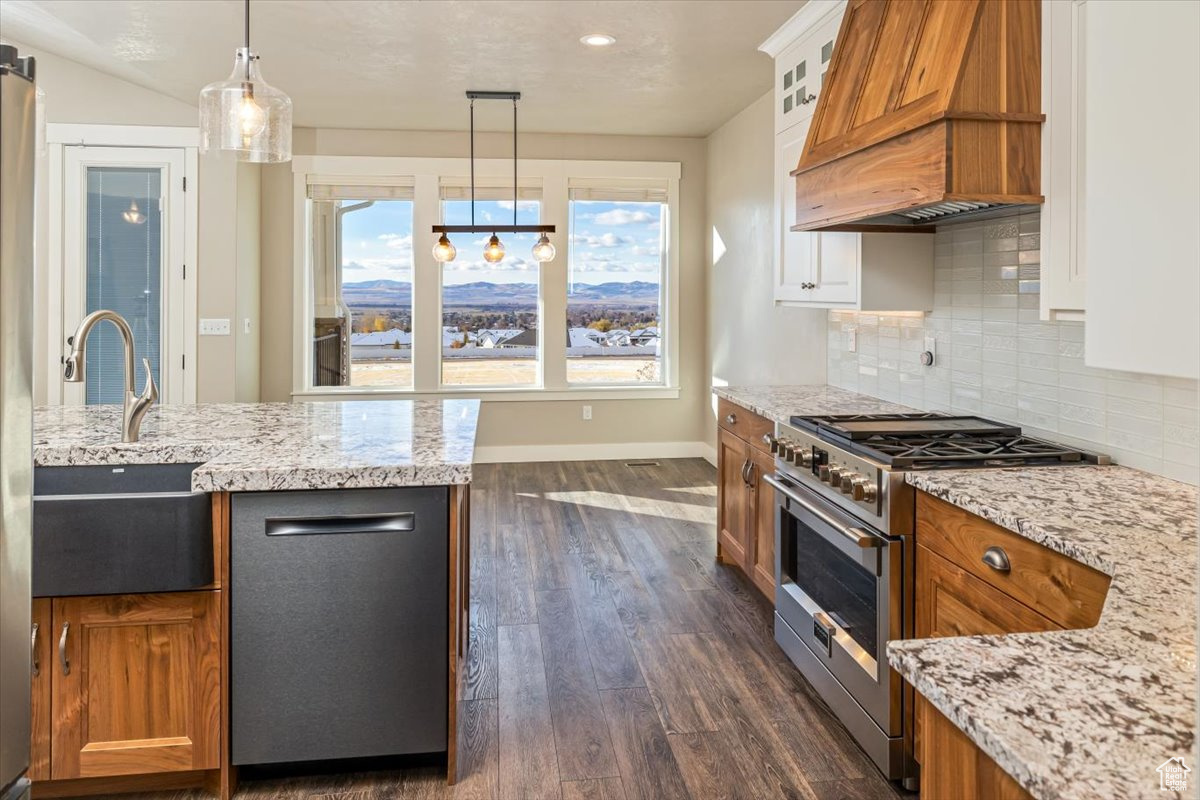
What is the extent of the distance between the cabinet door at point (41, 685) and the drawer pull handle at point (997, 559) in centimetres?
221

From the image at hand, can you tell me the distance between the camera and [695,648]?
10.2ft

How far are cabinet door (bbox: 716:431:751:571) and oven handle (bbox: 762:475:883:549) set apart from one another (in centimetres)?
48

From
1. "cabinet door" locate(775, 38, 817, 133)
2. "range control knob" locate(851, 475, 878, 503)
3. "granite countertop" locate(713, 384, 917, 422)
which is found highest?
"cabinet door" locate(775, 38, 817, 133)

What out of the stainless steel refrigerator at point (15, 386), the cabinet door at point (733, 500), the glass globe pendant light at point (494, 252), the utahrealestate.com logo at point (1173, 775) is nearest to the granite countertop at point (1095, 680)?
the utahrealestate.com logo at point (1173, 775)

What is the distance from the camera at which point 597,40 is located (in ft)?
14.1

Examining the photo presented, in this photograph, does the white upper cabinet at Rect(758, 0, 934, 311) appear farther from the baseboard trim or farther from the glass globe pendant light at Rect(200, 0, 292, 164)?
the baseboard trim

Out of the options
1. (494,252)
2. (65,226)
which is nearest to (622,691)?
(494,252)

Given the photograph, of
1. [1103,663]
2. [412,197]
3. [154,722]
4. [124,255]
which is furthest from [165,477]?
[412,197]

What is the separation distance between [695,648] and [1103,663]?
2258mm

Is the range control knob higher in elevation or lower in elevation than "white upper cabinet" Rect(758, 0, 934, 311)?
lower

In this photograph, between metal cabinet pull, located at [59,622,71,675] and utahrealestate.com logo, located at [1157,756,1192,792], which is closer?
utahrealestate.com logo, located at [1157,756,1192,792]

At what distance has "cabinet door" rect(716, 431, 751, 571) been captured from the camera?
3637 millimetres

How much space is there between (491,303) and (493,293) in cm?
8

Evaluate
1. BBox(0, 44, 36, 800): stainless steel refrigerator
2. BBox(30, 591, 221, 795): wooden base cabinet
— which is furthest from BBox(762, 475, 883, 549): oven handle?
BBox(0, 44, 36, 800): stainless steel refrigerator
